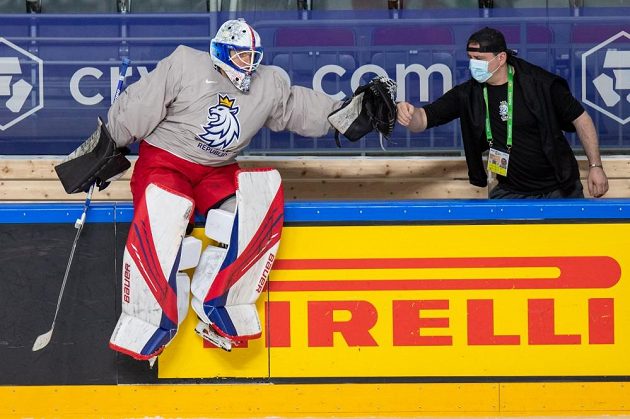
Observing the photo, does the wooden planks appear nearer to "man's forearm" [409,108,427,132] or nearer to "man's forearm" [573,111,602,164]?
"man's forearm" [409,108,427,132]

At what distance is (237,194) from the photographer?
4.07m

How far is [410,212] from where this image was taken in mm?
4152

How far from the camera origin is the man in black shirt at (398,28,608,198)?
14.6 ft

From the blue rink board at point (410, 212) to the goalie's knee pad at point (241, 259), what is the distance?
0.12 metres

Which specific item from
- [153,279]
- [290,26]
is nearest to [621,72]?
[290,26]

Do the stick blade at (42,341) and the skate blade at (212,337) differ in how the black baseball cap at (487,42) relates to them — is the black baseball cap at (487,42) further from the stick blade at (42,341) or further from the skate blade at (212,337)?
the stick blade at (42,341)

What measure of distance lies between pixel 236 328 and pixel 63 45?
1959 millimetres

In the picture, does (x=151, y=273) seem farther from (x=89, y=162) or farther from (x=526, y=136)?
(x=526, y=136)

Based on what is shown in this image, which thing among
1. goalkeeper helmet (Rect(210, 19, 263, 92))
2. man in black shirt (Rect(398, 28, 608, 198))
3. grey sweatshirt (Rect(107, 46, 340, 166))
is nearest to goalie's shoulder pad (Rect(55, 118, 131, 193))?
grey sweatshirt (Rect(107, 46, 340, 166))

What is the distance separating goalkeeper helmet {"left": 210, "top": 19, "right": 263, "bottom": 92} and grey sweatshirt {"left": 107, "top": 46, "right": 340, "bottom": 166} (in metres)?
0.04

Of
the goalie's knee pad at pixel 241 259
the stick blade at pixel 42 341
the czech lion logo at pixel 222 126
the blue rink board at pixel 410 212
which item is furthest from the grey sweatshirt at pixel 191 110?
the stick blade at pixel 42 341

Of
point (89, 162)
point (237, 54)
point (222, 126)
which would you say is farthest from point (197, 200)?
point (237, 54)

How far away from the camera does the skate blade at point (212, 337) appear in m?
4.11

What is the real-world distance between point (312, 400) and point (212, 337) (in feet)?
1.35
